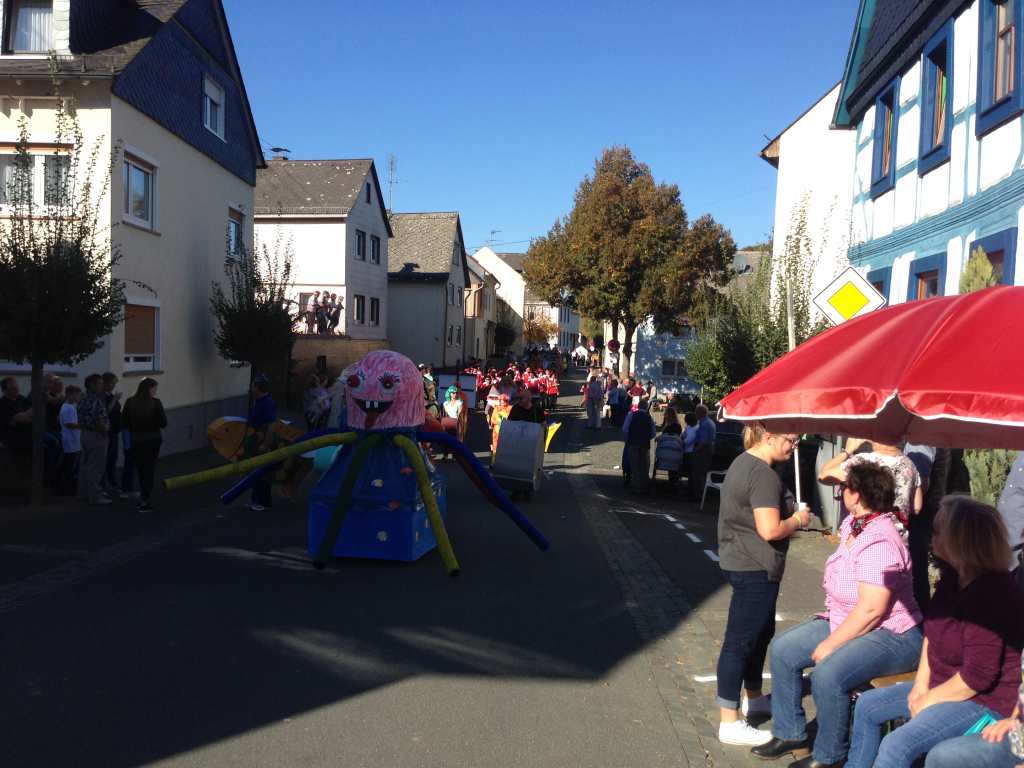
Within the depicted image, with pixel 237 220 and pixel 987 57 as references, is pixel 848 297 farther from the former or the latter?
pixel 237 220

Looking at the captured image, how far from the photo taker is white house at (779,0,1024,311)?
9758 mm

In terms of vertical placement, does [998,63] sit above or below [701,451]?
above

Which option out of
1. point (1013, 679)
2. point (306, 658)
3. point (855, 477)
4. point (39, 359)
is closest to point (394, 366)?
point (306, 658)

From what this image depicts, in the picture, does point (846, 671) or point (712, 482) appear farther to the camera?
point (712, 482)

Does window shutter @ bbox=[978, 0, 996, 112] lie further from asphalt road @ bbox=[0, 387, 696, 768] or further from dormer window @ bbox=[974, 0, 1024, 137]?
asphalt road @ bbox=[0, 387, 696, 768]

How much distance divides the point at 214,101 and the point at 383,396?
545 inches

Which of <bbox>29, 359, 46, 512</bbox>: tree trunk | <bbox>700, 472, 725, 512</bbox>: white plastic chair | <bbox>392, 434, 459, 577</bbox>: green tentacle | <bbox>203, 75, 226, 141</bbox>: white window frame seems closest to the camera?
<bbox>392, 434, 459, 577</bbox>: green tentacle

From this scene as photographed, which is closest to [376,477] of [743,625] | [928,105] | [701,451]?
[743,625]

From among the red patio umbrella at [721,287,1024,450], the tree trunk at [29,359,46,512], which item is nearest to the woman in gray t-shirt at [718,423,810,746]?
the red patio umbrella at [721,287,1024,450]

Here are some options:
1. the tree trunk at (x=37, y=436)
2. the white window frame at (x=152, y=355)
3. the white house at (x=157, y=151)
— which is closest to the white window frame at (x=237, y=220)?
the white house at (x=157, y=151)

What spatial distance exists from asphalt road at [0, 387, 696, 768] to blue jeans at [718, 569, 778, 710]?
1.30 ft

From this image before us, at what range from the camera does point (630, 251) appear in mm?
38188

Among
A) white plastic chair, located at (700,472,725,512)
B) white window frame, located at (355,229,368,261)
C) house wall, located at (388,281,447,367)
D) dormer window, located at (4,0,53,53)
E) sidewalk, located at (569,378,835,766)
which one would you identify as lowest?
sidewalk, located at (569,378,835,766)

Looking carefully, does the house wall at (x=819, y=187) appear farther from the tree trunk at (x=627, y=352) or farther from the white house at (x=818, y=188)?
the tree trunk at (x=627, y=352)
